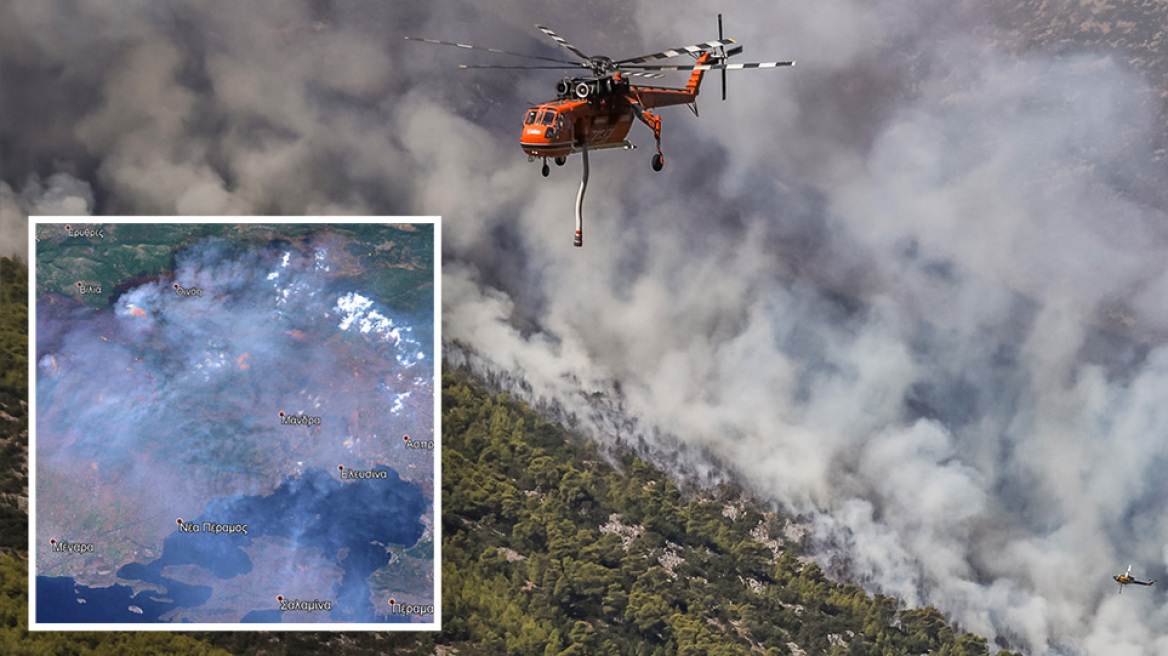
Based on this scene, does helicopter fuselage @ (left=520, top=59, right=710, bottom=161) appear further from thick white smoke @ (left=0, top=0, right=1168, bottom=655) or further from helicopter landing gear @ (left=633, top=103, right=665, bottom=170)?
thick white smoke @ (left=0, top=0, right=1168, bottom=655)

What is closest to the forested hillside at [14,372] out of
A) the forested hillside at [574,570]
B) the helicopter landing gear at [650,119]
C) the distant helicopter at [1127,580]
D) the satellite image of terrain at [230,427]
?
the forested hillside at [574,570]

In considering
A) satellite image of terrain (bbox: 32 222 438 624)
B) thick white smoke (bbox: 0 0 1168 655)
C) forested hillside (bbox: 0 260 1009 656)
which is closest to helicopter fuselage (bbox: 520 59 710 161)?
thick white smoke (bbox: 0 0 1168 655)

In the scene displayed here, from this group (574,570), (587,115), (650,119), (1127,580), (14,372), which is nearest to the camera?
(587,115)

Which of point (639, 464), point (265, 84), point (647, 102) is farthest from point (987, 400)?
point (265, 84)

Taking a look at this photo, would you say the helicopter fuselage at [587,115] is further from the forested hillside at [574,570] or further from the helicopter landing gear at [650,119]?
the forested hillside at [574,570]

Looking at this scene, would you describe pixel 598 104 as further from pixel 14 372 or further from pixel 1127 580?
pixel 1127 580

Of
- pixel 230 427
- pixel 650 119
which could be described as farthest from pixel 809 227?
pixel 230 427

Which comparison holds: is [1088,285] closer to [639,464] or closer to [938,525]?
[938,525]
